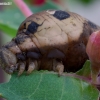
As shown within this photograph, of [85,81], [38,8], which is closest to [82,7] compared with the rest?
[38,8]

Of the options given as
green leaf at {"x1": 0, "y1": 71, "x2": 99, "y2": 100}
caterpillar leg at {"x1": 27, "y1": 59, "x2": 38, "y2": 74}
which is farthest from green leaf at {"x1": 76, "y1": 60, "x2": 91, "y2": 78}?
caterpillar leg at {"x1": 27, "y1": 59, "x2": 38, "y2": 74}

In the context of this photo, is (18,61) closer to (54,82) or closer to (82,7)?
(54,82)

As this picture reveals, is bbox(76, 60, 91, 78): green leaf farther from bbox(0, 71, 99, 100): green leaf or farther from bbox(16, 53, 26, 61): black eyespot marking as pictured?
bbox(16, 53, 26, 61): black eyespot marking

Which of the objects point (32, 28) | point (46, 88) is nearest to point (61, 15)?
point (32, 28)

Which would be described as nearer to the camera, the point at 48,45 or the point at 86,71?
the point at 86,71

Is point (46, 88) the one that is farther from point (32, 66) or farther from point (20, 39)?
point (20, 39)

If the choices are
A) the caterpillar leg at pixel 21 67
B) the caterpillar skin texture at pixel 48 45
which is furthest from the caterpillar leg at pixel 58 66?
the caterpillar leg at pixel 21 67
